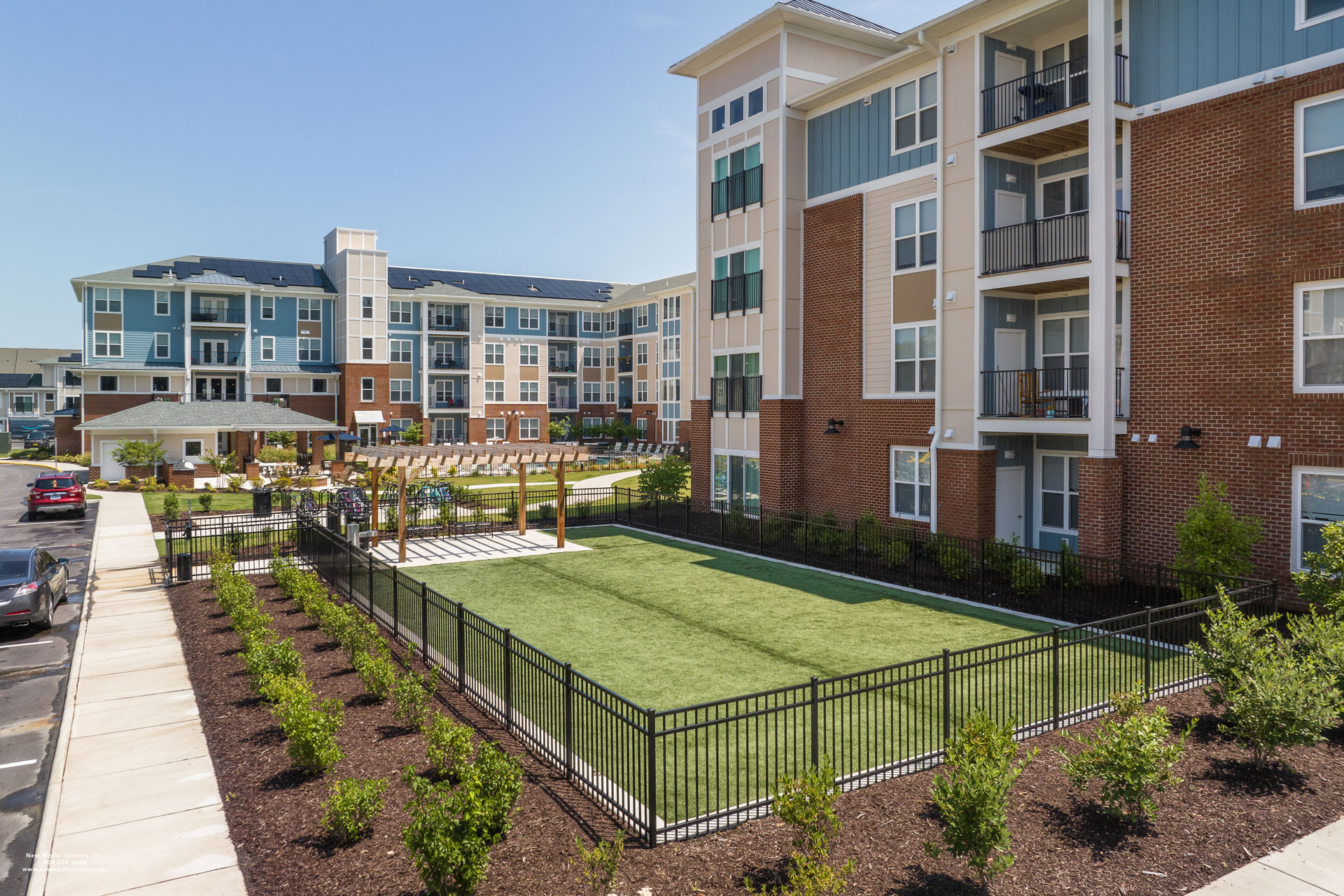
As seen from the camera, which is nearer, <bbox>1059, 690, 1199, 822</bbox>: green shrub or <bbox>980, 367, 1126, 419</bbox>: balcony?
<bbox>1059, 690, 1199, 822</bbox>: green shrub

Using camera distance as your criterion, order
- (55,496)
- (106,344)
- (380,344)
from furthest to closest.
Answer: (380,344)
(106,344)
(55,496)

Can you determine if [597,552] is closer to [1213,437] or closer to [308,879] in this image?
[1213,437]

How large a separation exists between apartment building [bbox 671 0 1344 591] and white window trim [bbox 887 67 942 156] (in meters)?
0.07

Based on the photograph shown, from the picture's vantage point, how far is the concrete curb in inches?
297

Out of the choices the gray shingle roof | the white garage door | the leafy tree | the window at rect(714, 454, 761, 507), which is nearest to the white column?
the leafy tree

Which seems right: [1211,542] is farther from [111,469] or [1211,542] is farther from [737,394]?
[111,469]

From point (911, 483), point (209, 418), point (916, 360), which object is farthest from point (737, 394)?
point (209, 418)

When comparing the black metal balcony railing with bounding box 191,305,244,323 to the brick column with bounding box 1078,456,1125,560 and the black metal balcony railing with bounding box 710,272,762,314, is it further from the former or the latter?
the brick column with bounding box 1078,456,1125,560

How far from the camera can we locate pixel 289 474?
4478cm

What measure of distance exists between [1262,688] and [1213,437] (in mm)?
9536

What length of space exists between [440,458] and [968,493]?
1409 cm

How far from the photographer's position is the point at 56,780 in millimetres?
9555

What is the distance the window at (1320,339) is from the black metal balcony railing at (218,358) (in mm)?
64176

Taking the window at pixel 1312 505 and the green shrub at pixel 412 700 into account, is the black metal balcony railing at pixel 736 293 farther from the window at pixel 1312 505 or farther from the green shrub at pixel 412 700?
the green shrub at pixel 412 700
